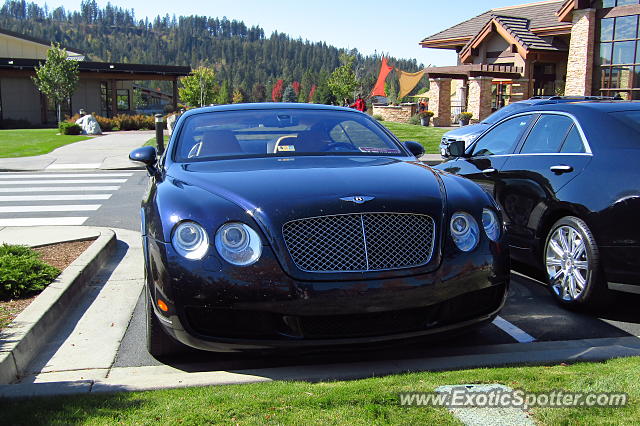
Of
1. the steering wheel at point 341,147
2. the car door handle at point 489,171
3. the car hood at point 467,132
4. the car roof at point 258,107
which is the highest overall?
the car roof at point 258,107

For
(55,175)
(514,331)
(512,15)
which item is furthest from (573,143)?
(512,15)

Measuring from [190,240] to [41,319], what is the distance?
157cm

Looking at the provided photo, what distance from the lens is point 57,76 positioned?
135 ft

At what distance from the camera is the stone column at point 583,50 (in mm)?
26891

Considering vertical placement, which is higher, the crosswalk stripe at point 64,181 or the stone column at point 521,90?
the stone column at point 521,90

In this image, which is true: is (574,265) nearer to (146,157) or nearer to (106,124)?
(146,157)

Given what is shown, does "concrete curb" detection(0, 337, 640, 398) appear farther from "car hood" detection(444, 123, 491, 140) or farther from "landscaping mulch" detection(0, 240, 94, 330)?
"car hood" detection(444, 123, 491, 140)

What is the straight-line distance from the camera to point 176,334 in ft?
12.0

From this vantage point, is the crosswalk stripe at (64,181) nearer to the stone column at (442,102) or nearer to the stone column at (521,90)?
the stone column at (442,102)

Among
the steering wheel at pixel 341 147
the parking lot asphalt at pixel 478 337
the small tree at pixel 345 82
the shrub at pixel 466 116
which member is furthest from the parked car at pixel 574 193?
the small tree at pixel 345 82

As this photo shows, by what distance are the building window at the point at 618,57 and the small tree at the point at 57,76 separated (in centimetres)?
Answer: 3079

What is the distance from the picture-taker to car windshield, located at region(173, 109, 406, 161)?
504cm

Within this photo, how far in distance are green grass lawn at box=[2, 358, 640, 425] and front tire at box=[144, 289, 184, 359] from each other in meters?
0.69

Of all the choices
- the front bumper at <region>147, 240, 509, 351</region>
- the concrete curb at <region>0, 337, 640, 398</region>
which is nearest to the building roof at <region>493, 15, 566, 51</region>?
the concrete curb at <region>0, 337, 640, 398</region>
